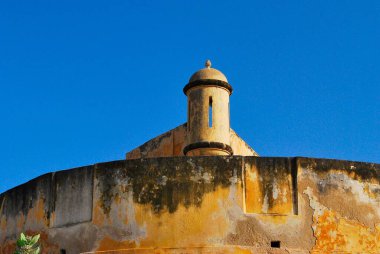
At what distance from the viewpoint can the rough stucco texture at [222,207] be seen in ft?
33.5

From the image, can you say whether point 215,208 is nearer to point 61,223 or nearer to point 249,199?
point 249,199

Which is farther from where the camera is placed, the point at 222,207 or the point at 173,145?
the point at 173,145

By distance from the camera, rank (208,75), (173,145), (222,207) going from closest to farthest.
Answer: (222,207)
(208,75)
(173,145)

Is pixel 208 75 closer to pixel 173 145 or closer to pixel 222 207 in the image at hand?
pixel 222 207

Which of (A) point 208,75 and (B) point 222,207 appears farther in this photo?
(A) point 208,75

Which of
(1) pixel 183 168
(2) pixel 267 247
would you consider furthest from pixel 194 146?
(2) pixel 267 247

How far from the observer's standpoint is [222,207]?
10.3 m

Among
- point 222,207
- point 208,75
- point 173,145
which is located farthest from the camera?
point 173,145

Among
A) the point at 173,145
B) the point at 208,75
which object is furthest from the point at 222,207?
the point at 173,145

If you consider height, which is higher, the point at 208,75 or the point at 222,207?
the point at 208,75

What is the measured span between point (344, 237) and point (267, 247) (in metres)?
1.09

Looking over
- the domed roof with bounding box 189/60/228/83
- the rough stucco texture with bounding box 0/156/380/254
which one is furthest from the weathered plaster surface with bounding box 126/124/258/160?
the rough stucco texture with bounding box 0/156/380/254

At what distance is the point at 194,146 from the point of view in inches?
490

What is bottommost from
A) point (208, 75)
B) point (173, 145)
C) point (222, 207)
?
point (222, 207)
